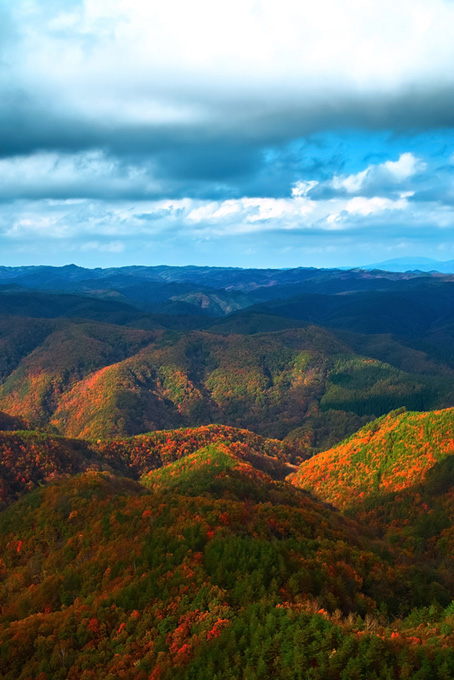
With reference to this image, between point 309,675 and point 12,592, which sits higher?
point 309,675

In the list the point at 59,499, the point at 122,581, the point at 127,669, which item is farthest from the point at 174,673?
the point at 59,499

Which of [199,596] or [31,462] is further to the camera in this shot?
[31,462]

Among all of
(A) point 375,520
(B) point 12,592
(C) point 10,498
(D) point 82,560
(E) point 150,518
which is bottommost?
(A) point 375,520

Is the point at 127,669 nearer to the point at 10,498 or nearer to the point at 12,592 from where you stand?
the point at 12,592

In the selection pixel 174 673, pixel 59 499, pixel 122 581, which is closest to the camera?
pixel 174 673

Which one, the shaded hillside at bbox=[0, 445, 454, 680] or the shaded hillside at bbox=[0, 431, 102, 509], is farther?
the shaded hillside at bbox=[0, 431, 102, 509]

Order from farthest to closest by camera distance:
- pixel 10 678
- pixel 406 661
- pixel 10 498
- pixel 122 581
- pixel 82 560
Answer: pixel 10 498, pixel 82 560, pixel 122 581, pixel 10 678, pixel 406 661

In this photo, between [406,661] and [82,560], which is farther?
[82,560]

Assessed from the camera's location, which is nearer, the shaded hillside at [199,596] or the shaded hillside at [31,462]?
the shaded hillside at [199,596]

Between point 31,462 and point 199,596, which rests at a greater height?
point 199,596

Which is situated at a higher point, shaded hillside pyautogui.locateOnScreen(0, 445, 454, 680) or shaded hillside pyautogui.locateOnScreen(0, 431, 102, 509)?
shaded hillside pyautogui.locateOnScreen(0, 445, 454, 680)

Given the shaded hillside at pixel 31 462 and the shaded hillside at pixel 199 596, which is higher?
the shaded hillside at pixel 199 596
